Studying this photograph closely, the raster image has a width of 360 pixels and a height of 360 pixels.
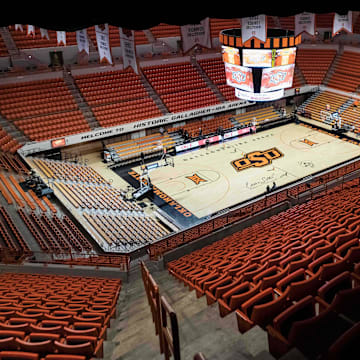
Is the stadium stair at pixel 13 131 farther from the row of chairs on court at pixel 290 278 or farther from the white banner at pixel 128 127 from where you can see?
the row of chairs on court at pixel 290 278

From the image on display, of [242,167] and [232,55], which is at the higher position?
[232,55]

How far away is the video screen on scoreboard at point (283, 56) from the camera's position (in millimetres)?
14016

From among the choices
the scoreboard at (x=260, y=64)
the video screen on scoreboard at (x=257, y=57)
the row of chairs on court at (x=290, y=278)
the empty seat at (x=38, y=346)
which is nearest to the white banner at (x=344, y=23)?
the scoreboard at (x=260, y=64)

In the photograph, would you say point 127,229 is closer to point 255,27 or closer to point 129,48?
point 129,48

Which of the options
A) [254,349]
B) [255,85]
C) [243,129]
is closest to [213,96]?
[243,129]

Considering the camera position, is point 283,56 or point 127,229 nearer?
point 283,56

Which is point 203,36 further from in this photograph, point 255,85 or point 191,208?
point 191,208

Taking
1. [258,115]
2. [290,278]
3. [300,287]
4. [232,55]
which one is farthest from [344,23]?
[300,287]

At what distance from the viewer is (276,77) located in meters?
15.0

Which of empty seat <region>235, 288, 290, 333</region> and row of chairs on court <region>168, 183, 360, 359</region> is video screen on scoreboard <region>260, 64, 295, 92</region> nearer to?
row of chairs on court <region>168, 183, 360, 359</region>

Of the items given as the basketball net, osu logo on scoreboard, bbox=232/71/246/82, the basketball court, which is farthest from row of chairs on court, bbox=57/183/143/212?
the basketball net

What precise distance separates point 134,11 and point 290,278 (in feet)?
15.1

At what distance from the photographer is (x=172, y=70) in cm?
2831

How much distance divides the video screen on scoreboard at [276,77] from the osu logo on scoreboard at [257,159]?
6.42m
